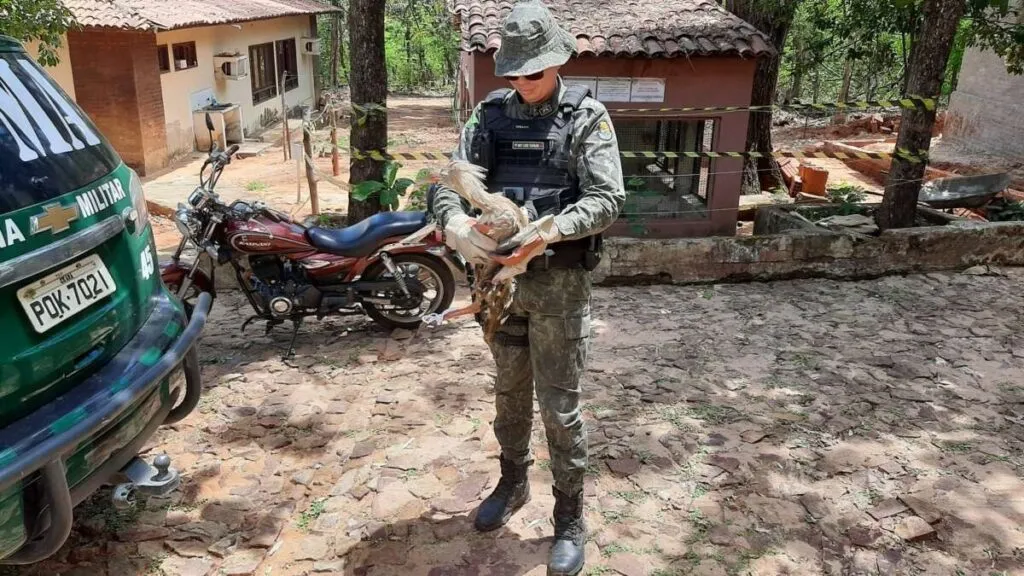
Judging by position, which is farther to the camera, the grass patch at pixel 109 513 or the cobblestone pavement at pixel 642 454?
the grass patch at pixel 109 513

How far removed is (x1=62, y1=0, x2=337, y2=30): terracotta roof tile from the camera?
451 inches

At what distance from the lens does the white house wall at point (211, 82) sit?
13.8 meters

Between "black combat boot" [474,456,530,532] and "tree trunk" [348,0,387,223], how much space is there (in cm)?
424

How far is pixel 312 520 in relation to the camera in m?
3.21

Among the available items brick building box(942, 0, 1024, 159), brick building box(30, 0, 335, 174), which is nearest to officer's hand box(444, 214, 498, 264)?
brick building box(30, 0, 335, 174)

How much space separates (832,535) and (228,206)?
152 inches

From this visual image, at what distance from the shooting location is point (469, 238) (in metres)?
2.56

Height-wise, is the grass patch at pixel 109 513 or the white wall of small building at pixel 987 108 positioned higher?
the white wall of small building at pixel 987 108

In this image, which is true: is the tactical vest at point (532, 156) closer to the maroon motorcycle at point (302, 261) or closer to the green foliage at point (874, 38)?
the maroon motorcycle at point (302, 261)

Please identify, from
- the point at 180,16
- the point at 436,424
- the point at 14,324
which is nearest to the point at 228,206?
the point at 436,424

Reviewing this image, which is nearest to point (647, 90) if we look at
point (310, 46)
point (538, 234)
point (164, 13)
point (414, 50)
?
point (538, 234)

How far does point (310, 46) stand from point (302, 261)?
19943mm

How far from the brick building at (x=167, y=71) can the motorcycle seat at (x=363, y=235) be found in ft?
19.0

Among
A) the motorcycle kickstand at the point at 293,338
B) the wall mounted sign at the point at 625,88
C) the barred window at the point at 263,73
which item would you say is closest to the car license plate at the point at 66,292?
the motorcycle kickstand at the point at 293,338
